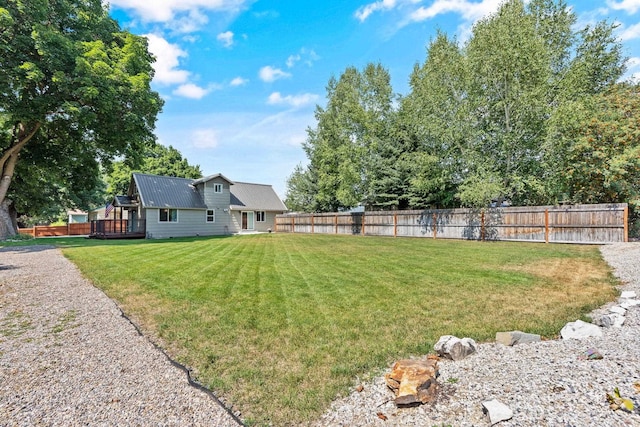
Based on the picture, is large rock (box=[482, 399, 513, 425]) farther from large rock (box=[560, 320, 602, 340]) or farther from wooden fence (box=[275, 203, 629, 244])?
wooden fence (box=[275, 203, 629, 244])

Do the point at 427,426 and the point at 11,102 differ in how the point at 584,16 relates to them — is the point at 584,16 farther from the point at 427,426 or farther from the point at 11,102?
the point at 11,102

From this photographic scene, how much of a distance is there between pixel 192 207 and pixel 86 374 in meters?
20.6

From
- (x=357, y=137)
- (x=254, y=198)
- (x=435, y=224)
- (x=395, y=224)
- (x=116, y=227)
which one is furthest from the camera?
(x=254, y=198)

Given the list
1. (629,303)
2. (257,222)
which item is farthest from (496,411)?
(257,222)

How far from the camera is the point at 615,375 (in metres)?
2.32

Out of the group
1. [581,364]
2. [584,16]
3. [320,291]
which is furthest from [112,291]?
[584,16]

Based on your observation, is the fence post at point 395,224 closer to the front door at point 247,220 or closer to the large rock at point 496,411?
the front door at point 247,220

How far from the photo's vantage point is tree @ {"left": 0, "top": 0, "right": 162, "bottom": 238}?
43.1 feet

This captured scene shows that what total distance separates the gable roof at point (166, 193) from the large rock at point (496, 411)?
21156 millimetres

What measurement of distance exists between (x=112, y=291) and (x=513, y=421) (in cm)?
650

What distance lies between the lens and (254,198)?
2812 centimetres

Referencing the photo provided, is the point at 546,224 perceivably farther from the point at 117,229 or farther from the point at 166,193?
the point at 117,229

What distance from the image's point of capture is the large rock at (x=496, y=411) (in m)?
2.04

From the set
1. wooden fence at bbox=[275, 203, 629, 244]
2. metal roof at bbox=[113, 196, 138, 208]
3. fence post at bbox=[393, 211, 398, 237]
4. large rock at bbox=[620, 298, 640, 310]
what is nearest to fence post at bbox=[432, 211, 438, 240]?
wooden fence at bbox=[275, 203, 629, 244]
